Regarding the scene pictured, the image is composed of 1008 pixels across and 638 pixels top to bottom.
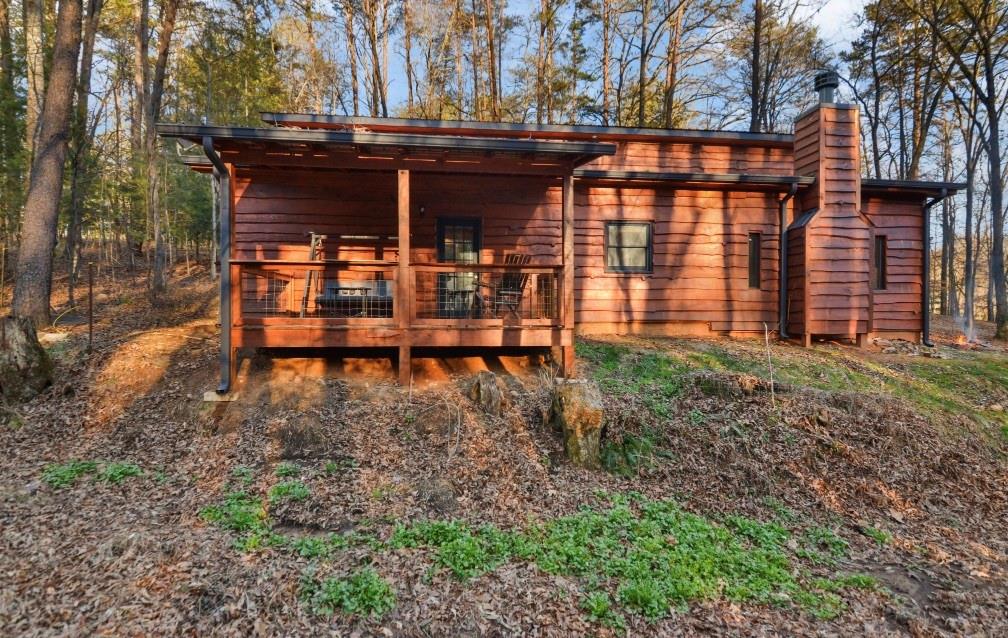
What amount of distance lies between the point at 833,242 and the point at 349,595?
10.1 metres

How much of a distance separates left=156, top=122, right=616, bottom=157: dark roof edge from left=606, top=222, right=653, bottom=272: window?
139 inches

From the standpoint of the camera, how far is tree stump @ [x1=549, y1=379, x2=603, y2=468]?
4.73m

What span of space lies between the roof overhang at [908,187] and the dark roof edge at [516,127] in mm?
2269

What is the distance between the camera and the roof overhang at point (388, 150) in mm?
5586

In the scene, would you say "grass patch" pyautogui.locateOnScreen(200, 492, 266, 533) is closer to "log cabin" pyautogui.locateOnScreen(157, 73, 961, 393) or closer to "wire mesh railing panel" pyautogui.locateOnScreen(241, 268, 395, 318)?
"log cabin" pyautogui.locateOnScreen(157, 73, 961, 393)

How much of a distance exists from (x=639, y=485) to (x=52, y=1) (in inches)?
776

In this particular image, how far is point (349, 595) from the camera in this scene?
2.92m

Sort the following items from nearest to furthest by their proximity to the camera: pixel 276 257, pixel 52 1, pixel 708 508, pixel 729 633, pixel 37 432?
pixel 729 633, pixel 708 508, pixel 37 432, pixel 276 257, pixel 52 1

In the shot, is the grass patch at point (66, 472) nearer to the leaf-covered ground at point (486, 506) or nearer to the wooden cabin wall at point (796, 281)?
the leaf-covered ground at point (486, 506)

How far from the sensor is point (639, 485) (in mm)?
4434

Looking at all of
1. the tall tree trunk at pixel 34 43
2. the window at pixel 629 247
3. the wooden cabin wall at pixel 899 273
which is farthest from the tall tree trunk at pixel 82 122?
the wooden cabin wall at pixel 899 273

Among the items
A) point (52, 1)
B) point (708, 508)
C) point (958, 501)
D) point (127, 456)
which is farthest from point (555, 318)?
point (52, 1)

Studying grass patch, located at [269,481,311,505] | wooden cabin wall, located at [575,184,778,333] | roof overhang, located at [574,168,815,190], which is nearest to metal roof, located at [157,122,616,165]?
roof overhang, located at [574,168,815,190]

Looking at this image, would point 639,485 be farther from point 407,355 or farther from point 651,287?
point 651,287
